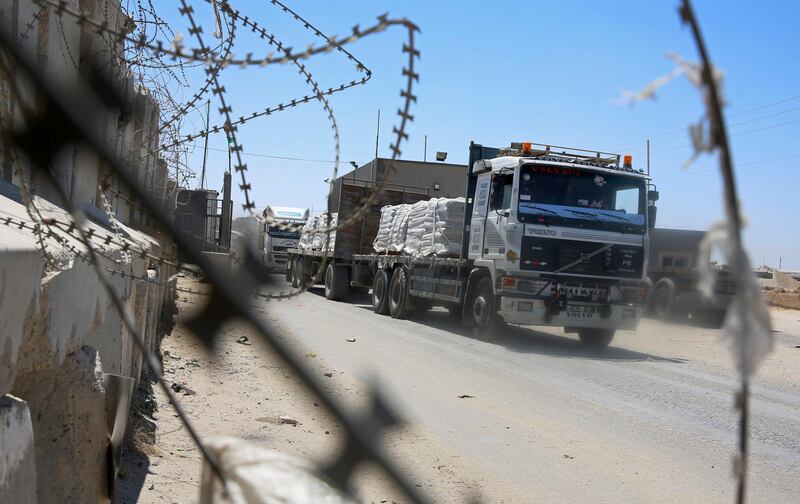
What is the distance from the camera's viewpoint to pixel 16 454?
1.79 meters

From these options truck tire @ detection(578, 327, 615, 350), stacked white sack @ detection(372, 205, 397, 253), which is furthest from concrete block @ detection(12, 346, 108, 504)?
stacked white sack @ detection(372, 205, 397, 253)

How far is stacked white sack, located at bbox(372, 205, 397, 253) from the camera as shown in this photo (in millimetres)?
16828

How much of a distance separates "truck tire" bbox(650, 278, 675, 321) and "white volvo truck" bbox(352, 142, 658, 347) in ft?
19.3

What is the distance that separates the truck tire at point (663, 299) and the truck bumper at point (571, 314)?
617 cm

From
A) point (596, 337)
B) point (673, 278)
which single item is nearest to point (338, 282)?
point (673, 278)

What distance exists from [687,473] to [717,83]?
4934 millimetres

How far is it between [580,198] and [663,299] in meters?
7.43

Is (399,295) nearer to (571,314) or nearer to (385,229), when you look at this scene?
(385,229)

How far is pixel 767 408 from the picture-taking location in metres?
7.26

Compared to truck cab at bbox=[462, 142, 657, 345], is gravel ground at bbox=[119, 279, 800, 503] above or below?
below

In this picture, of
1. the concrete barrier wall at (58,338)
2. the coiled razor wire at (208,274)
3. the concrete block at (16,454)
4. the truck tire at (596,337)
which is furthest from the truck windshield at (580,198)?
the coiled razor wire at (208,274)

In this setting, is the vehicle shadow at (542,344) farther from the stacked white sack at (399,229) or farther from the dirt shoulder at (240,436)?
the dirt shoulder at (240,436)

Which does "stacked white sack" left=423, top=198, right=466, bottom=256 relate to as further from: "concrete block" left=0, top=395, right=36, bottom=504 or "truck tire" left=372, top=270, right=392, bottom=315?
"concrete block" left=0, top=395, right=36, bottom=504

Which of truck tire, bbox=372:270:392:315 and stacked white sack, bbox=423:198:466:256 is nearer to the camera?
stacked white sack, bbox=423:198:466:256
